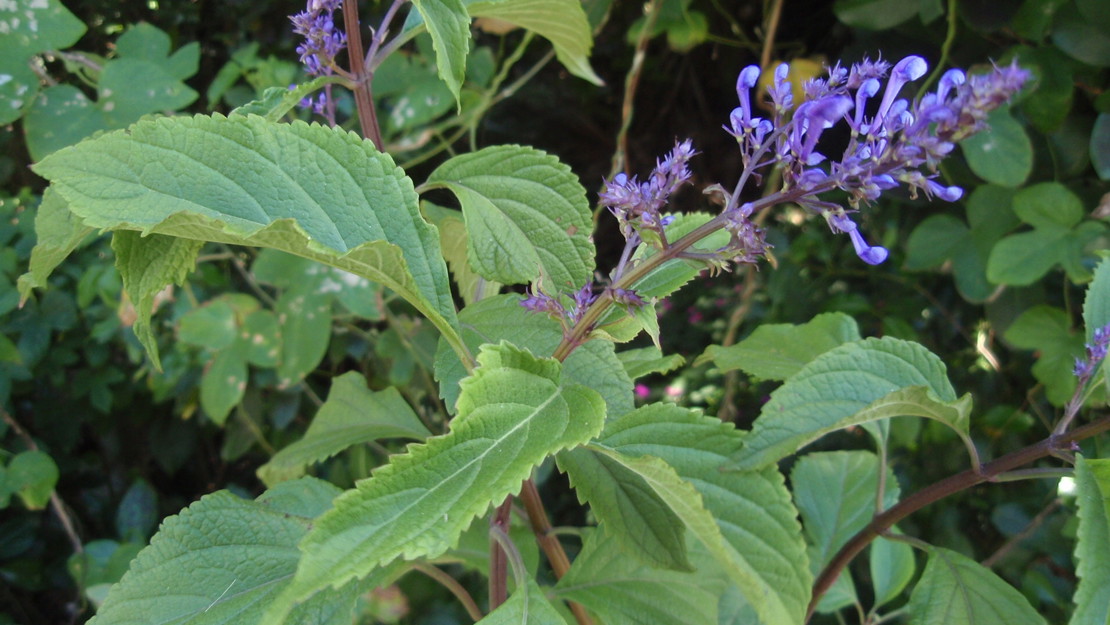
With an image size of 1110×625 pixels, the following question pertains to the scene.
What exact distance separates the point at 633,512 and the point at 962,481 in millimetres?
180

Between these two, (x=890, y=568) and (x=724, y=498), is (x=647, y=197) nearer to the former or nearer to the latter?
(x=724, y=498)

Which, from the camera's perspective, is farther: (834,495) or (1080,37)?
(1080,37)

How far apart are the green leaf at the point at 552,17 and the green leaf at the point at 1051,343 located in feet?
2.14

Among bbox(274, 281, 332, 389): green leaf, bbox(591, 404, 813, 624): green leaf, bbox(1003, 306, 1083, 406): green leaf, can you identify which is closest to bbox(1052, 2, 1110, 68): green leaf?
bbox(1003, 306, 1083, 406): green leaf

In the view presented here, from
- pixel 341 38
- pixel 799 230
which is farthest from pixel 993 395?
pixel 341 38

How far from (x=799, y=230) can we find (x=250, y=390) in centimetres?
98

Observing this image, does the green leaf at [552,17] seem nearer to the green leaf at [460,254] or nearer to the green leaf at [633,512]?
the green leaf at [460,254]

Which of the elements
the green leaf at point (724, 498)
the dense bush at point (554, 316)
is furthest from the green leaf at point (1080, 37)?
the green leaf at point (724, 498)

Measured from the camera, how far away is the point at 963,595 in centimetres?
45

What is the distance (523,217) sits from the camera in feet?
1.52

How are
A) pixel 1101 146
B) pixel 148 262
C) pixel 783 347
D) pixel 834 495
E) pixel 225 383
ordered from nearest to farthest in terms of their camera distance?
pixel 148 262 → pixel 783 347 → pixel 834 495 → pixel 1101 146 → pixel 225 383

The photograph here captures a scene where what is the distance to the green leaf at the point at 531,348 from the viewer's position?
405 mm

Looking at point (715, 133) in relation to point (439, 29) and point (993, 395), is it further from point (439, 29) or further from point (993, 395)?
point (439, 29)

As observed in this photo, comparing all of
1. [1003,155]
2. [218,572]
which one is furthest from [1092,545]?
[1003,155]
